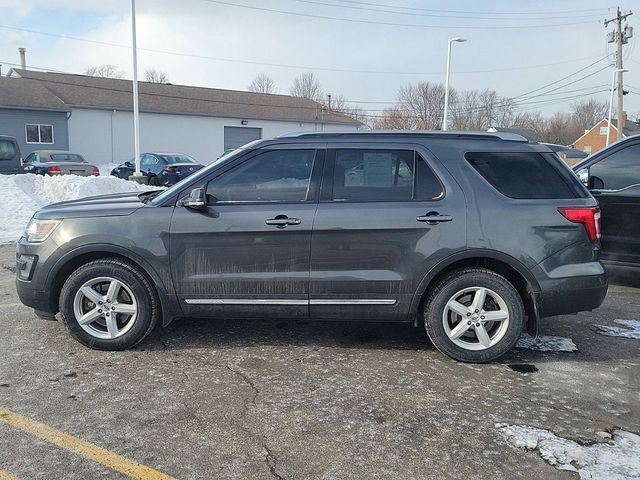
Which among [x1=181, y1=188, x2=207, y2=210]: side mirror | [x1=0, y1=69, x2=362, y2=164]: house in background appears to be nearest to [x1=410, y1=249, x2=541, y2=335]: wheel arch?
[x1=181, y1=188, x2=207, y2=210]: side mirror

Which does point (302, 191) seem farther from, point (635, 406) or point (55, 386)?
point (635, 406)

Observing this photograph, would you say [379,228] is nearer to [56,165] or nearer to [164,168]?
[56,165]

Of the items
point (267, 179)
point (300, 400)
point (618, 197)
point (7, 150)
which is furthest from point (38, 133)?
point (300, 400)

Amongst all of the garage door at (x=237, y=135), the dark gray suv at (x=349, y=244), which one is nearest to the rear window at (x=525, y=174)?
the dark gray suv at (x=349, y=244)

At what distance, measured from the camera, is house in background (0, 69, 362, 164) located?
1243 inches

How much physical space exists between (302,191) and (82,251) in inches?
72.8

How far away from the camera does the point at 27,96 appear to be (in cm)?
3152

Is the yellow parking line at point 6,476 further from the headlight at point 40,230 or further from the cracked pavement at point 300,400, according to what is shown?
the headlight at point 40,230

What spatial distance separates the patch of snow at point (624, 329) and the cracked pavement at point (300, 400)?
144 millimetres

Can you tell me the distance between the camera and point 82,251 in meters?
4.48

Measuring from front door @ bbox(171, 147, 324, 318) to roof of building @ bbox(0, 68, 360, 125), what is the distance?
31.5 metres

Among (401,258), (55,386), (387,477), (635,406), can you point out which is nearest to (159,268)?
(55,386)

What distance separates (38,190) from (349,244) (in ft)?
43.8

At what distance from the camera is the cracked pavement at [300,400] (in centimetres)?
303
